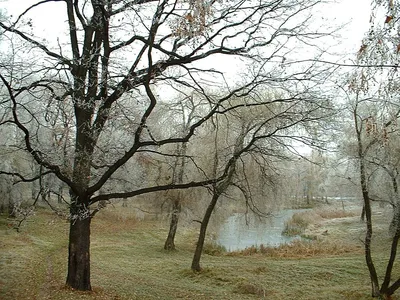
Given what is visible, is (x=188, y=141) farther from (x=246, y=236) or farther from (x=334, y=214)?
(x=334, y=214)

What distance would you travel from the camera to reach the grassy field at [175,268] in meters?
9.67

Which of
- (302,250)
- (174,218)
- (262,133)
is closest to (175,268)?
(174,218)

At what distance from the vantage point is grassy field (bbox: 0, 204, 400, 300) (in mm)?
9668

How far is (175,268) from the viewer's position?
49.3 feet

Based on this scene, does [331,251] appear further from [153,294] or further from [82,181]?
[82,181]

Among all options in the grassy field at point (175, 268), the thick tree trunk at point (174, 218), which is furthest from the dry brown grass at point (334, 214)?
the thick tree trunk at point (174, 218)

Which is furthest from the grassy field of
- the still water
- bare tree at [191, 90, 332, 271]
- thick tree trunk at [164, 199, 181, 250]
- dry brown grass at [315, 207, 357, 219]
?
dry brown grass at [315, 207, 357, 219]

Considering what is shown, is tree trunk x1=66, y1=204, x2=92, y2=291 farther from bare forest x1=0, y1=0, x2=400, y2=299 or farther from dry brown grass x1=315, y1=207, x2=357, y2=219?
dry brown grass x1=315, y1=207, x2=357, y2=219

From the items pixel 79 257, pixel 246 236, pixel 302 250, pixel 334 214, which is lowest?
pixel 302 250

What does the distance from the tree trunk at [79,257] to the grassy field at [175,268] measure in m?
0.31

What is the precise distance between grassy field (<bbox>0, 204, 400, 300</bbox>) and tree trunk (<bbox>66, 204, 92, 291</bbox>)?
31cm

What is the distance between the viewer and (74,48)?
348 inches

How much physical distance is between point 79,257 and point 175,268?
7017 mm

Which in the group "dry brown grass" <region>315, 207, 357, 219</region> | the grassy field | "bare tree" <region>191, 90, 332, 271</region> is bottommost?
the grassy field
